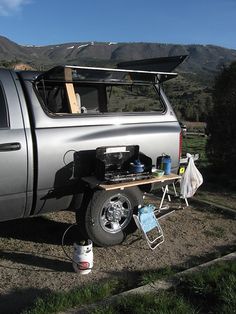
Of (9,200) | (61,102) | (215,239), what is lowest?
(215,239)

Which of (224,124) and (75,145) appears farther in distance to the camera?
(224,124)

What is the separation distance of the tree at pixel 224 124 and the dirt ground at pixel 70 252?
2751 mm

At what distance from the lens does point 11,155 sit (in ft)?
15.7

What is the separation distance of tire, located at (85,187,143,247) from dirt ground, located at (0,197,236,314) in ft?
0.55

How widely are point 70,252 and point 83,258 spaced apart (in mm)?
700

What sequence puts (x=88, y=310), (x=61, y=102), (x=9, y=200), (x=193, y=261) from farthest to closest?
1. (x=61, y=102)
2. (x=193, y=261)
3. (x=9, y=200)
4. (x=88, y=310)

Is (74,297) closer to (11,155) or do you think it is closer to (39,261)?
(39,261)

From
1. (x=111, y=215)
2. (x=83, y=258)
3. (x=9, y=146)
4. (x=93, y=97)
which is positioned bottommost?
(x=83, y=258)

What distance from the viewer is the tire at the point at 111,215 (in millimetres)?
5294

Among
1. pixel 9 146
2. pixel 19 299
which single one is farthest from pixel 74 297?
pixel 9 146

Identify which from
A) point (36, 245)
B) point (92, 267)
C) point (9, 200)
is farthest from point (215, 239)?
point (9, 200)

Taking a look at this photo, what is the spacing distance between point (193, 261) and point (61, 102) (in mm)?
2465

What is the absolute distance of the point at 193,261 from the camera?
530 centimetres

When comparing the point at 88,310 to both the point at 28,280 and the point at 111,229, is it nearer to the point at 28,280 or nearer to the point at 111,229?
the point at 28,280
